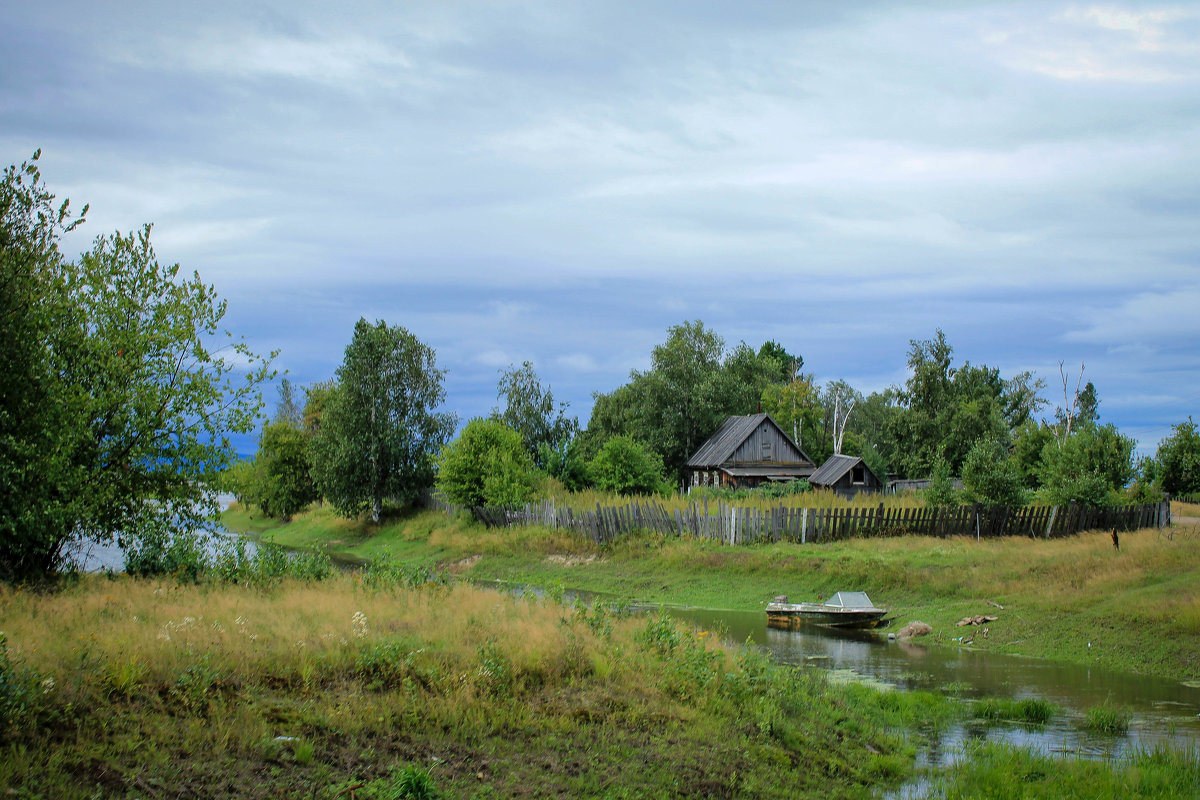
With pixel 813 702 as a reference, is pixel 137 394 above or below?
above

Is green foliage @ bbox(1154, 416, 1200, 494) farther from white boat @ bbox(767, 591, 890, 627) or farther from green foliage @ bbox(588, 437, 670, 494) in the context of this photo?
white boat @ bbox(767, 591, 890, 627)

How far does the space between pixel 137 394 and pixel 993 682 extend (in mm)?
15687

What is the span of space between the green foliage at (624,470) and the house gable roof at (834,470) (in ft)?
42.6

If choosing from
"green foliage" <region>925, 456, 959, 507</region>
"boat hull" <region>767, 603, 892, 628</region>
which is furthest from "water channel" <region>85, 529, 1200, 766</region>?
"green foliage" <region>925, 456, 959, 507</region>

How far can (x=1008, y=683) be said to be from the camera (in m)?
15.3

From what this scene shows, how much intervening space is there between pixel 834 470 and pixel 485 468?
22.9 m

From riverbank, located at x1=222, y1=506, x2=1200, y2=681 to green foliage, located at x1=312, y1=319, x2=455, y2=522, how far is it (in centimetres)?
1132

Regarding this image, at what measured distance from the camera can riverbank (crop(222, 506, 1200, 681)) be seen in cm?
1812

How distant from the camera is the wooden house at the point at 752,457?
5559 cm

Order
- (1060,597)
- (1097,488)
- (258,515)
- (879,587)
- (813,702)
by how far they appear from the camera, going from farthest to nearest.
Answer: (258,515) < (1097,488) < (879,587) < (1060,597) < (813,702)

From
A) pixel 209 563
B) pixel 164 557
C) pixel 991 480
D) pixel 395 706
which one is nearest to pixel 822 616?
pixel 991 480

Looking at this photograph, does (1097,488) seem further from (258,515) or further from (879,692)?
(258,515)

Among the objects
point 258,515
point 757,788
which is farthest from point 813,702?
point 258,515

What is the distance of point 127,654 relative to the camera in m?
8.16
